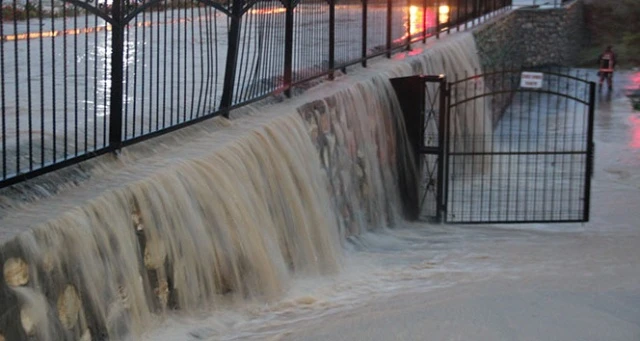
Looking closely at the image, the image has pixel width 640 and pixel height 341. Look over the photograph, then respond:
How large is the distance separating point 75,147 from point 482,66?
1505cm

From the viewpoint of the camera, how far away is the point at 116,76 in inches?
249

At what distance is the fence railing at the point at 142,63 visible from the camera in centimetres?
600

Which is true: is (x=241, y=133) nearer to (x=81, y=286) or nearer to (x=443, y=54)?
(x=81, y=286)

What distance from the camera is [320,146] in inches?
367

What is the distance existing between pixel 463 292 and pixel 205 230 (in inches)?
69.8

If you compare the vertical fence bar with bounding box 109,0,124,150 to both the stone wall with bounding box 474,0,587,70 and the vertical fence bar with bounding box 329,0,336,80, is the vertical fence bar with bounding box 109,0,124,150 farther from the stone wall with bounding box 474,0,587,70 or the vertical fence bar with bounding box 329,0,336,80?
the stone wall with bounding box 474,0,587,70

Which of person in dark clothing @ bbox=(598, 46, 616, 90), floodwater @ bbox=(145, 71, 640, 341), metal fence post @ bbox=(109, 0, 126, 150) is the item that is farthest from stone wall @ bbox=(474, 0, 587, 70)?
metal fence post @ bbox=(109, 0, 126, 150)

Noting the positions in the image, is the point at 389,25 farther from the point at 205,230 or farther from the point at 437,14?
the point at 205,230

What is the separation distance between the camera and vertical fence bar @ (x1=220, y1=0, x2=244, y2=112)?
26.8 feet

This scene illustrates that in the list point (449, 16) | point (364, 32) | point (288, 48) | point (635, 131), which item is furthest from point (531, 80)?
point (635, 131)

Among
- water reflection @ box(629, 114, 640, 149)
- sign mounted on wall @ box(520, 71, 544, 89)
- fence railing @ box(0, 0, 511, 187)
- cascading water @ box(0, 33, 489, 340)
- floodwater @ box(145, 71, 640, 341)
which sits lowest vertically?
water reflection @ box(629, 114, 640, 149)

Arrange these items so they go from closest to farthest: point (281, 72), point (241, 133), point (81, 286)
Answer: point (81, 286) → point (241, 133) → point (281, 72)

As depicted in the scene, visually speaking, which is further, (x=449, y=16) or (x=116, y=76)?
(x=449, y=16)

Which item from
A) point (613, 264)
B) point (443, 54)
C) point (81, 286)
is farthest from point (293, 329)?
point (443, 54)
